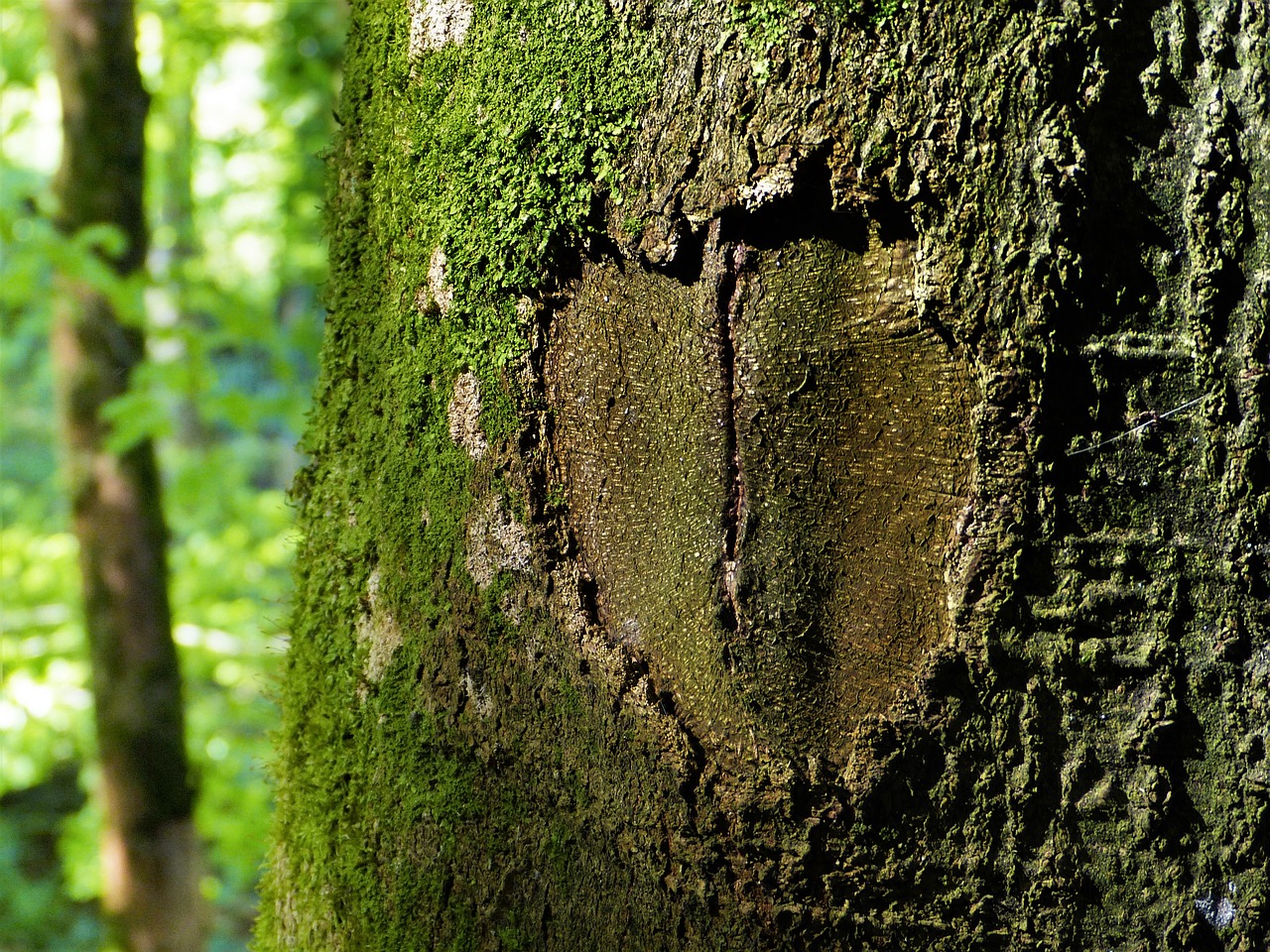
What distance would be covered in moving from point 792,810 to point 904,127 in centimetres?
51

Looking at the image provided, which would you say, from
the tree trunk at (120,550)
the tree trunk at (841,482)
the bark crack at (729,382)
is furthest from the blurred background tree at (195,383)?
the bark crack at (729,382)

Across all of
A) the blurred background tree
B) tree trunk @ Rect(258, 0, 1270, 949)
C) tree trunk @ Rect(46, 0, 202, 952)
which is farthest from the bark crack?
tree trunk @ Rect(46, 0, 202, 952)

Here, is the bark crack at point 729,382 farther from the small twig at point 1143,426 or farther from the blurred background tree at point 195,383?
the blurred background tree at point 195,383

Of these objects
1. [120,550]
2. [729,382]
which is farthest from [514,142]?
[120,550]

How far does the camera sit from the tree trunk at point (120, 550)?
3643mm

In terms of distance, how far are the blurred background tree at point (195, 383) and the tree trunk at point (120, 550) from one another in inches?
6.9

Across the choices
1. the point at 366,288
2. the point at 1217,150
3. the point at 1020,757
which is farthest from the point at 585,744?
the point at 1217,150

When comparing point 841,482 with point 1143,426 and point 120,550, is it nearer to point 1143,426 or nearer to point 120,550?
point 1143,426

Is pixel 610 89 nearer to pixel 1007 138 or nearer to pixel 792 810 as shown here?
pixel 1007 138

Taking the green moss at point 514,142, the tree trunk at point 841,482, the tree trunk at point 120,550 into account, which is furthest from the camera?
the tree trunk at point 120,550

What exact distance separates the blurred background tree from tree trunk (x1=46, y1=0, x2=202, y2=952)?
175 millimetres

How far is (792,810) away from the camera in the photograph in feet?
2.39

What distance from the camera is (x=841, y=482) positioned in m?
0.73

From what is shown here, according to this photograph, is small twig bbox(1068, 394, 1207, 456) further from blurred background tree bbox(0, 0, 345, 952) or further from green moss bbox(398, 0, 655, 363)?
blurred background tree bbox(0, 0, 345, 952)
